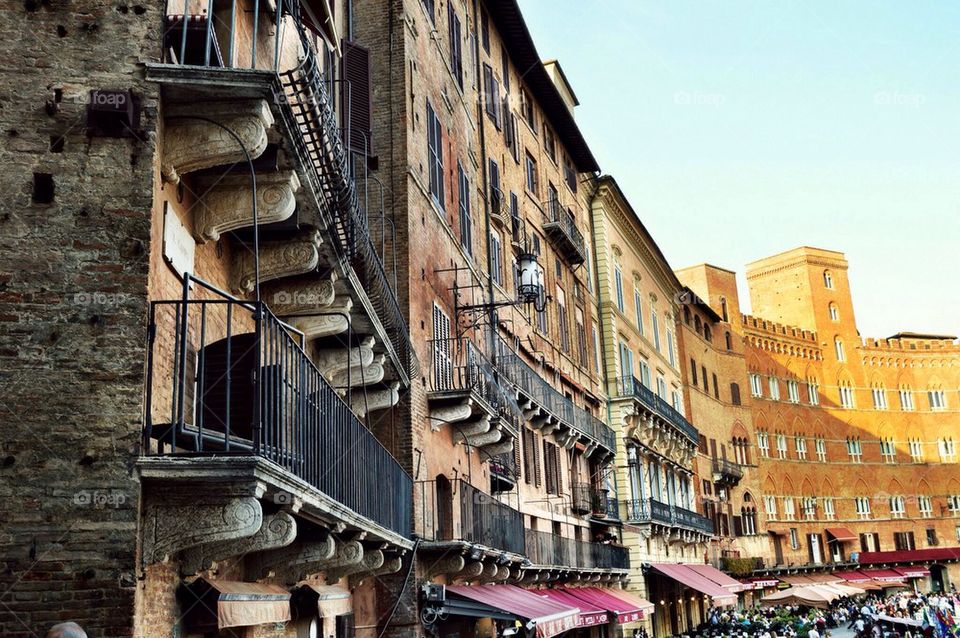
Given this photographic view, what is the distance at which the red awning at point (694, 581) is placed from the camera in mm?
37500

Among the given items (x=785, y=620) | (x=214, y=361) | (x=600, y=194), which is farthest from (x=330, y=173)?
(x=785, y=620)

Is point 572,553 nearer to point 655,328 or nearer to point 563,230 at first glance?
point 563,230

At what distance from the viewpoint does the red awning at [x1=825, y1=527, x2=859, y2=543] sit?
67500mm

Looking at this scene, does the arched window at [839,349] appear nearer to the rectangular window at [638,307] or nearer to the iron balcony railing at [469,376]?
the rectangular window at [638,307]

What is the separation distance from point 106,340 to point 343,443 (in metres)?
3.89


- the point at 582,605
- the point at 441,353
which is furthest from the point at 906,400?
the point at 441,353

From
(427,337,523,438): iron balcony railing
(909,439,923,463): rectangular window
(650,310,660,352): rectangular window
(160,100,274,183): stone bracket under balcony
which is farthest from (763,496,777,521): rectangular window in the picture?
(160,100,274,183): stone bracket under balcony

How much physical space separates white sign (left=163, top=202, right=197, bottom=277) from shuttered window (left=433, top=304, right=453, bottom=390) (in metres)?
10.5

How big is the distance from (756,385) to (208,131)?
6467 cm

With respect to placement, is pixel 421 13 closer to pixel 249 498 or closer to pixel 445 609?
pixel 445 609

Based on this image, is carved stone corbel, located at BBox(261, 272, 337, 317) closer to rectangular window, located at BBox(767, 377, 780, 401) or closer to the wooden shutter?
the wooden shutter

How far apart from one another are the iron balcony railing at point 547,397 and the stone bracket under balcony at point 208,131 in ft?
52.1

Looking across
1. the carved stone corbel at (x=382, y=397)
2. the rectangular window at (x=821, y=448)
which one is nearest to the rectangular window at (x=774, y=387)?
the rectangular window at (x=821, y=448)

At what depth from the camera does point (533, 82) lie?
110 ft
